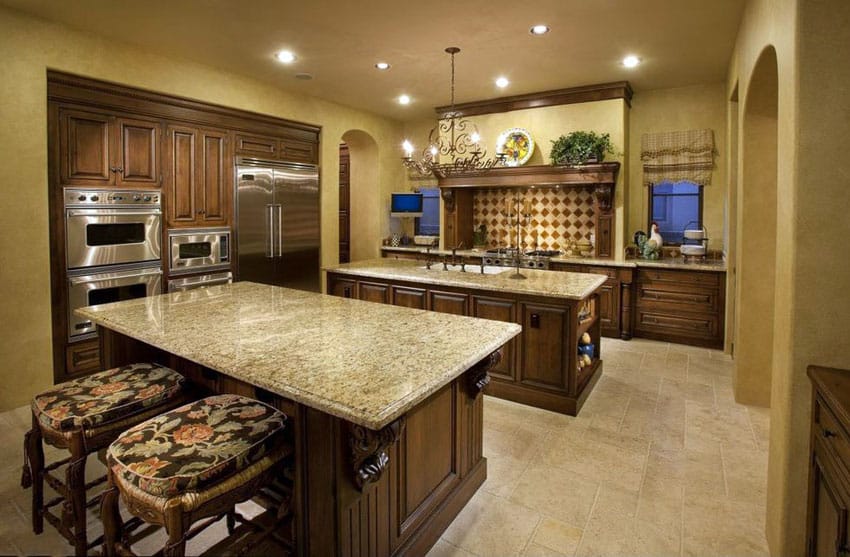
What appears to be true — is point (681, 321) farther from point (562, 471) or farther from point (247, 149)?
point (247, 149)

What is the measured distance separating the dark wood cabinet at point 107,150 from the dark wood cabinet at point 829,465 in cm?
482

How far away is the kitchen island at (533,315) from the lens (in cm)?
341

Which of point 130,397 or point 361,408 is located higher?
point 361,408

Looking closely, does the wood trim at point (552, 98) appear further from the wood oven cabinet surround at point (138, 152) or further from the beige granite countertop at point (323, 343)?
the beige granite countertop at point (323, 343)

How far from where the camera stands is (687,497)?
2424 mm

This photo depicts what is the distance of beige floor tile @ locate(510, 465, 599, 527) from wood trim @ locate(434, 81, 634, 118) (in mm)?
4274

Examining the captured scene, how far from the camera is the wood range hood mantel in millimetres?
5547

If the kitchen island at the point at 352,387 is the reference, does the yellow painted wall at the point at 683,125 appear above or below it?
above

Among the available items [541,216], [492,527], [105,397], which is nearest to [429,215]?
[541,216]

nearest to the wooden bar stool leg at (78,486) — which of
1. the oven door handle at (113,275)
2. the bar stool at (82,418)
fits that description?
the bar stool at (82,418)

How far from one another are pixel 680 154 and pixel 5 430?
6675 mm

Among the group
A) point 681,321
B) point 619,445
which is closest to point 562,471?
point 619,445

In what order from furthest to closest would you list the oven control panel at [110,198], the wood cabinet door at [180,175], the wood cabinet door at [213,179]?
the wood cabinet door at [213,179]
the wood cabinet door at [180,175]
the oven control panel at [110,198]

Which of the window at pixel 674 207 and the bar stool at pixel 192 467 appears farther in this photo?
the window at pixel 674 207
